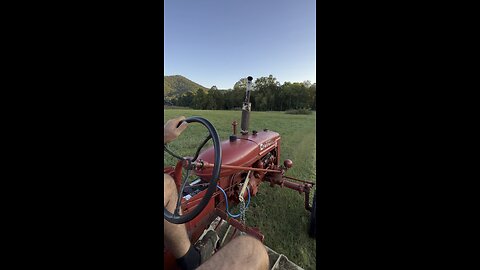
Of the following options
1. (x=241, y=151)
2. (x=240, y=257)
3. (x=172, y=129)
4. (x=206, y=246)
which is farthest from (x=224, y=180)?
(x=240, y=257)

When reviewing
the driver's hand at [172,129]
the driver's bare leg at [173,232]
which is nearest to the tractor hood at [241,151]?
the driver's bare leg at [173,232]

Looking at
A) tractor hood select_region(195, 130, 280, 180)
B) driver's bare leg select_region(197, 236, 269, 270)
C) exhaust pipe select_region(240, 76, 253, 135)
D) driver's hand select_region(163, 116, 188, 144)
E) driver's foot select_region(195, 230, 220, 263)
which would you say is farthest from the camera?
exhaust pipe select_region(240, 76, 253, 135)

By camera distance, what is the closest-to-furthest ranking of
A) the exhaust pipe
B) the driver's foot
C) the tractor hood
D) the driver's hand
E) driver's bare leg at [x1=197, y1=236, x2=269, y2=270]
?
driver's bare leg at [x1=197, y1=236, x2=269, y2=270], the driver's hand, the driver's foot, the tractor hood, the exhaust pipe

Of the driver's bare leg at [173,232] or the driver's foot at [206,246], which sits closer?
the driver's bare leg at [173,232]

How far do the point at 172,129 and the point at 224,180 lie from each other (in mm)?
1092

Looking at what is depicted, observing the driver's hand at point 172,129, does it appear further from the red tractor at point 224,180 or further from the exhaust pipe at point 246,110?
the exhaust pipe at point 246,110

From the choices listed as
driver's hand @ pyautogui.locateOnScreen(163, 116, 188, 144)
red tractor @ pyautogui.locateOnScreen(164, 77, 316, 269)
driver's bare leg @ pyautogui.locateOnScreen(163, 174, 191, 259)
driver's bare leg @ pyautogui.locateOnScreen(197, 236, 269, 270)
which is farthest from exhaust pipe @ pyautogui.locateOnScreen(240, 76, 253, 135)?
driver's bare leg @ pyautogui.locateOnScreen(197, 236, 269, 270)

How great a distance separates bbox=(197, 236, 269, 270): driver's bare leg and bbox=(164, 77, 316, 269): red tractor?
241mm

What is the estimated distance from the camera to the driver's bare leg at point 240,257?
2.59 feet

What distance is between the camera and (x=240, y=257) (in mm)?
833

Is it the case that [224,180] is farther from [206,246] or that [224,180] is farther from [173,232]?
[173,232]

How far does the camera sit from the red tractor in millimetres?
1086

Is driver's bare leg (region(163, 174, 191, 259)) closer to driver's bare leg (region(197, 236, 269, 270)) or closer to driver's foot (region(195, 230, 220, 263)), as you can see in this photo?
driver's foot (region(195, 230, 220, 263))
